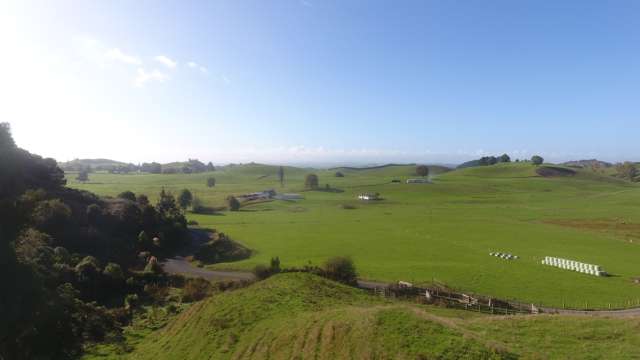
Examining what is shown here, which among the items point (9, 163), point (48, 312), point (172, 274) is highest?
point (9, 163)

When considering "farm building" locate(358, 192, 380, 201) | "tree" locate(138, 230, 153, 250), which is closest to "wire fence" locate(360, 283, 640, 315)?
"tree" locate(138, 230, 153, 250)

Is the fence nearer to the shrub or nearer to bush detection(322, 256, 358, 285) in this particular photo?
bush detection(322, 256, 358, 285)

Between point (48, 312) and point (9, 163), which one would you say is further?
point (48, 312)

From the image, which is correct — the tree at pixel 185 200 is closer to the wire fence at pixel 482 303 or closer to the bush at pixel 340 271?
the bush at pixel 340 271

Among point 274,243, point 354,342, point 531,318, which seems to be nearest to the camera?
point 354,342

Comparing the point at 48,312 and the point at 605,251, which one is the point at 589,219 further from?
the point at 48,312

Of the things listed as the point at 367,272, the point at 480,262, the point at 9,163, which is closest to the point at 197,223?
the point at 367,272

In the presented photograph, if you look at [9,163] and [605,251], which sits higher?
[9,163]

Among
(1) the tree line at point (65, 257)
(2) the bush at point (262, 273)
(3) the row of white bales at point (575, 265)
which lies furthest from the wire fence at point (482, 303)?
(1) the tree line at point (65, 257)
